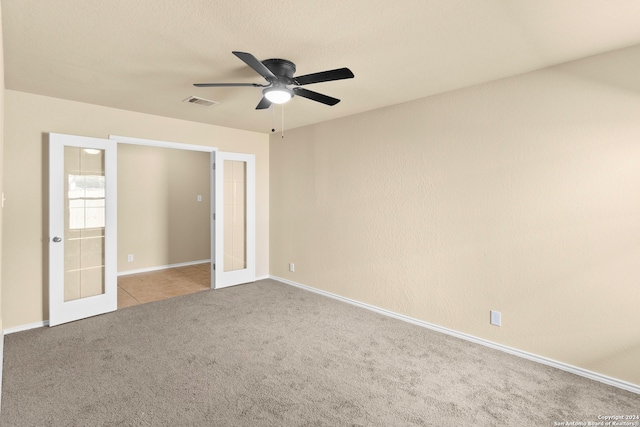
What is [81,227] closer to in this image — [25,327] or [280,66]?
[25,327]

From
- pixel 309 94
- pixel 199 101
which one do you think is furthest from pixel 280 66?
pixel 199 101

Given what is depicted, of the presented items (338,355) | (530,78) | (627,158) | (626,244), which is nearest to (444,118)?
(530,78)

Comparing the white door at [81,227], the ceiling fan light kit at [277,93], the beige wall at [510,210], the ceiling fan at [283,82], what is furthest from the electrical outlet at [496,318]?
the white door at [81,227]

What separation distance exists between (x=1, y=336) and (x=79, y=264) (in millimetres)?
965

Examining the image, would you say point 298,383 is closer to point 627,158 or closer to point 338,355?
point 338,355

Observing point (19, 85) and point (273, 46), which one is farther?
point (19, 85)

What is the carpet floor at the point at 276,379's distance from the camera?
2.18 m

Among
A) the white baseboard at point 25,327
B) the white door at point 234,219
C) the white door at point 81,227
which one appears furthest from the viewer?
the white door at point 234,219

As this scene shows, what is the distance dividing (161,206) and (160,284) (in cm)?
170

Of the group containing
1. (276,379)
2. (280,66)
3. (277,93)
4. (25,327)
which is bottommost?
(276,379)

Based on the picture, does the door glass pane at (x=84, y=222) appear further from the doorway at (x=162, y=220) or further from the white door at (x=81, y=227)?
the doorway at (x=162, y=220)

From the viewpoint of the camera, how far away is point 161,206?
20.8 ft

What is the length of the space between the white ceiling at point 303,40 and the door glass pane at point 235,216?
6.56ft

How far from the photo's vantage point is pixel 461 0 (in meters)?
1.87
